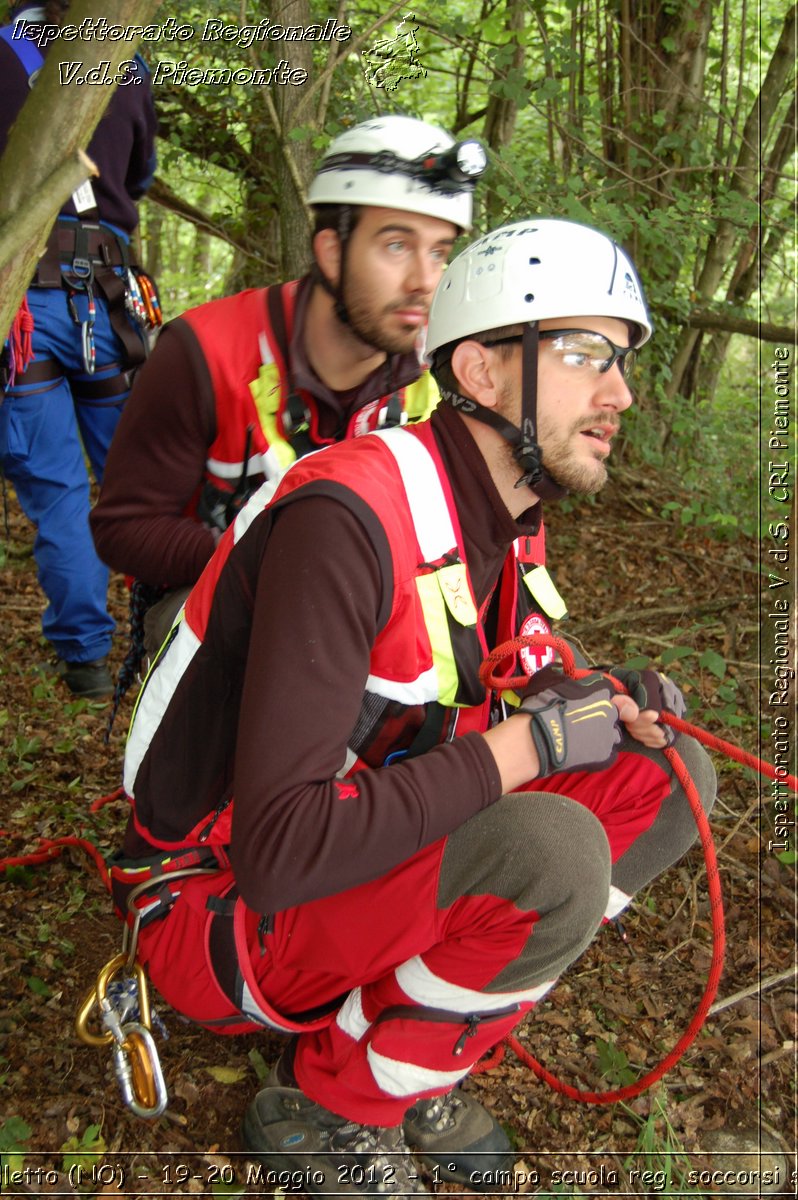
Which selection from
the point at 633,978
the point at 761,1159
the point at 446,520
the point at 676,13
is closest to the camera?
the point at 446,520

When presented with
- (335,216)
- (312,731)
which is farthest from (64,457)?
(312,731)

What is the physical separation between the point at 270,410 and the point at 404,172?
856 millimetres

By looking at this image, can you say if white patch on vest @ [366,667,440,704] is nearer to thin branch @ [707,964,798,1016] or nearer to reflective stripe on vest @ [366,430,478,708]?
reflective stripe on vest @ [366,430,478,708]

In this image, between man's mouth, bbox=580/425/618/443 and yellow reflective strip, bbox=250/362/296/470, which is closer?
man's mouth, bbox=580/425/618/443

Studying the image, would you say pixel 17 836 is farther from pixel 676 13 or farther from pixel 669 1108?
pixel 676 13

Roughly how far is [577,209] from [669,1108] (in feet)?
11.8

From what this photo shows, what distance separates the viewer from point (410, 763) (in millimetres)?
2029

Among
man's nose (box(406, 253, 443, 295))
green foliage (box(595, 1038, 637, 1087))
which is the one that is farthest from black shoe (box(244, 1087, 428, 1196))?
man's nose (box(406, 253, 443, 295))

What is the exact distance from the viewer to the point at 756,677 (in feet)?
14.7

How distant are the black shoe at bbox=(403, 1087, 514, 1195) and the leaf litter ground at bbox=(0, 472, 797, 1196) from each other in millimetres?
87

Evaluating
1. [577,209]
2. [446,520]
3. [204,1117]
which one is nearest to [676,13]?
[577,209]

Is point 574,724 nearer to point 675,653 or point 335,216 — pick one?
point 335,216

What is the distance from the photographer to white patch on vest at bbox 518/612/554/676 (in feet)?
8.59

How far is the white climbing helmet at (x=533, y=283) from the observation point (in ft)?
7.93
